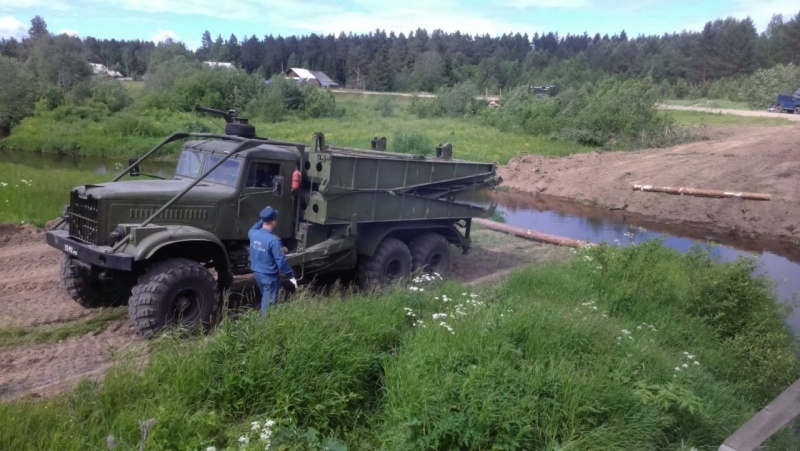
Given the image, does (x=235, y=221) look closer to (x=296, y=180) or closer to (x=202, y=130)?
(x=296, y=180)

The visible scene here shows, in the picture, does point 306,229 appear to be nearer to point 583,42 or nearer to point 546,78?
point 546,78

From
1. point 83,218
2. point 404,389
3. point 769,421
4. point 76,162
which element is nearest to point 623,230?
point 404,389

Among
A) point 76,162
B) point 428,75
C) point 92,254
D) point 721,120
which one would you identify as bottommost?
point 76,162

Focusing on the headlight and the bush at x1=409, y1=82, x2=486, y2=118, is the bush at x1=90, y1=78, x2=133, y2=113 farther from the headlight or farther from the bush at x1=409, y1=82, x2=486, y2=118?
the headlight

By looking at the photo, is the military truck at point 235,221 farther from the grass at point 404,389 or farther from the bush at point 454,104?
the bush at point 454,104

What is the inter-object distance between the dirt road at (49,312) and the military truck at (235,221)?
0.43 metres

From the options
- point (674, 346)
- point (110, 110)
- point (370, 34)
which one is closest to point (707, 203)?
point (674, 346)

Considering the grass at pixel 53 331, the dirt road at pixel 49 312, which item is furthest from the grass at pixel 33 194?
the grass at pixel 53 331

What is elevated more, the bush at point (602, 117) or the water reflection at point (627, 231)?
the bush at point (602, 117)

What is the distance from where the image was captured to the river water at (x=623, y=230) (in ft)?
51.9

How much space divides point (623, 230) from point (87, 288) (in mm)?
14739

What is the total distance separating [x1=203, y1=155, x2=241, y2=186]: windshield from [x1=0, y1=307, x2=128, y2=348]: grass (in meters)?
1.98

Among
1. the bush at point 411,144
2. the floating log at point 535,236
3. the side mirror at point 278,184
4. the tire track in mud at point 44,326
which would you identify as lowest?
the tire track in mud at point 44,326

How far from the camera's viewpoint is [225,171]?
27.6 feet
